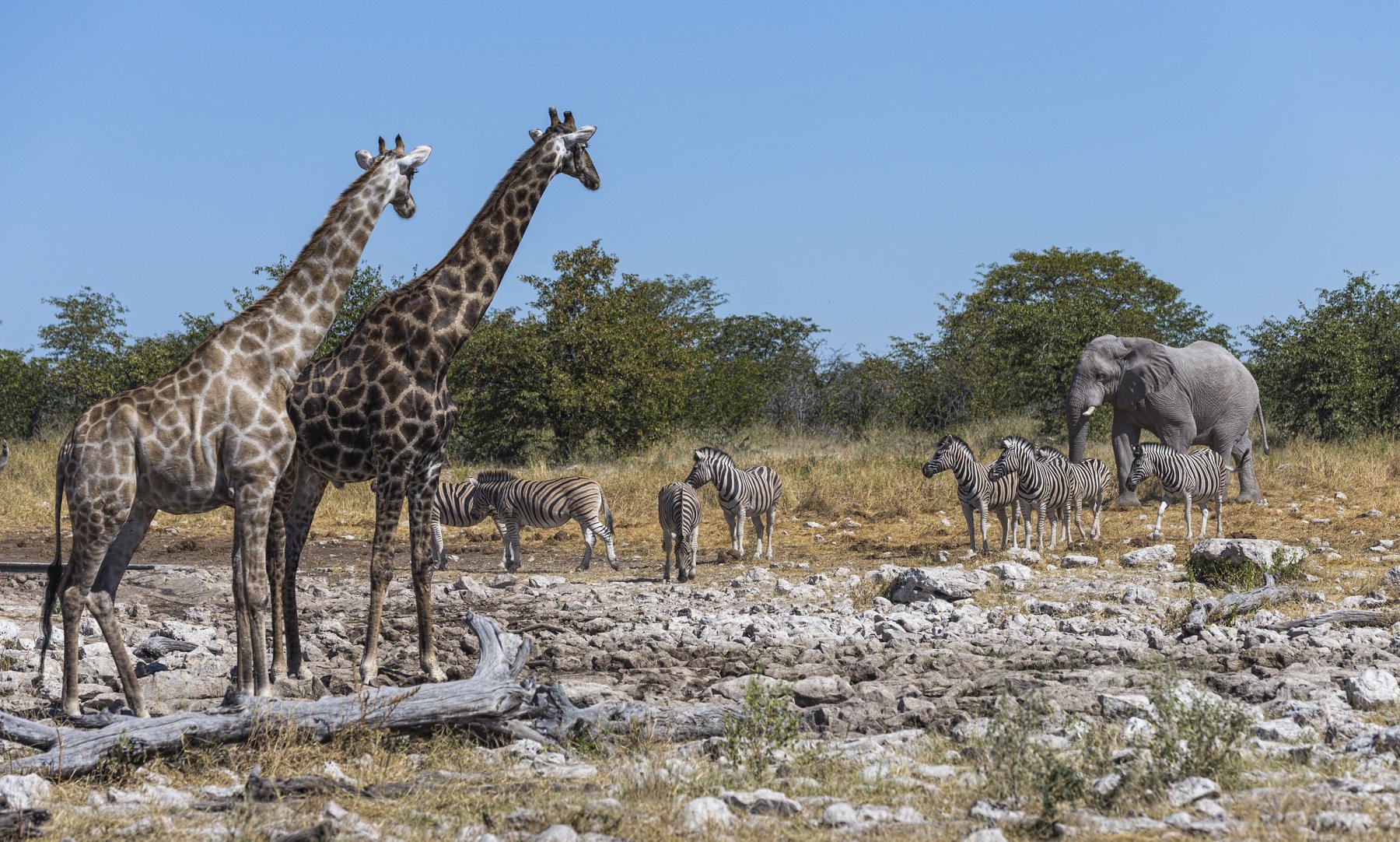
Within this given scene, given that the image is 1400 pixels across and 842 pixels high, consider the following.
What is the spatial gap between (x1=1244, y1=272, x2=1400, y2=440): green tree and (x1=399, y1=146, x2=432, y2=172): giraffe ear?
74.1 ft

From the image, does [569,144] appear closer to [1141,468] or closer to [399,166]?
[399,166]

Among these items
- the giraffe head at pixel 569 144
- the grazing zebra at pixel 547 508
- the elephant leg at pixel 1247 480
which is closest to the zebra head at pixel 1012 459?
the grazing zebra at pixel 547 508

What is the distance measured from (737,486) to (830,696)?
805 cm

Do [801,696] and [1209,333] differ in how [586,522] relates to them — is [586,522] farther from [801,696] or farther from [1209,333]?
[1209,333]

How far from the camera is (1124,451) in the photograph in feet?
68.9

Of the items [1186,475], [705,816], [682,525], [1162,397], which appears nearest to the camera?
[705,816]

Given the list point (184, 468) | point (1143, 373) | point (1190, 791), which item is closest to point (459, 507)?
point (184, 468)

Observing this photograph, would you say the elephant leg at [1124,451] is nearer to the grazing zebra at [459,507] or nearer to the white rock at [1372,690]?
the grazing zebra at [459,507]

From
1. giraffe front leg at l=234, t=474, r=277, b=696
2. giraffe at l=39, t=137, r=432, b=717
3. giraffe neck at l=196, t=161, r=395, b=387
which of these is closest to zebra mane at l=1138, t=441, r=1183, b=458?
giraffe neck at l=196, t=161, r=395, b=387

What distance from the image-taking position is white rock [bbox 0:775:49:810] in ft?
16.2

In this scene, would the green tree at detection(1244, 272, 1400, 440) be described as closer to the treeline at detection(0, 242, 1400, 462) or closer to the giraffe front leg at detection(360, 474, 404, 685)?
the treeline at detection(0, 242, 1400, 462)

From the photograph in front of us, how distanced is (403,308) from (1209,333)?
43775 mm

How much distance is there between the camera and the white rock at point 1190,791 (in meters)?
4.87

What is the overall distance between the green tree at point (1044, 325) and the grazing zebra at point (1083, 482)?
11.1 metres
